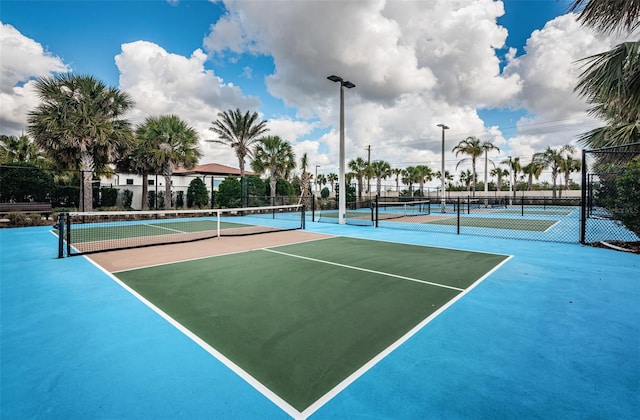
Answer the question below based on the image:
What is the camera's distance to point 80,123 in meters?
16.6

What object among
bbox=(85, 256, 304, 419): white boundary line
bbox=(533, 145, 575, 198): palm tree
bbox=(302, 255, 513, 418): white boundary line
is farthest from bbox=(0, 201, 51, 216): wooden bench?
bbox=(533, 145, 575, 198): palm tree

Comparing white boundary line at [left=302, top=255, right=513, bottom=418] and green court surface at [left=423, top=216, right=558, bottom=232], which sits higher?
green court surface at [left=423, top=216, right=558, bottom=232]

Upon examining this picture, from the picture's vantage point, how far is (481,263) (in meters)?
6.79

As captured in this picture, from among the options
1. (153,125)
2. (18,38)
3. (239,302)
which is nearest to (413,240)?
(239,302)

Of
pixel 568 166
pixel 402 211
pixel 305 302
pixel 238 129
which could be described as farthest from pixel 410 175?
pixel 305 302

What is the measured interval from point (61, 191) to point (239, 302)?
23753mm

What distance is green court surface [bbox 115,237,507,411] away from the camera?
2.70 m

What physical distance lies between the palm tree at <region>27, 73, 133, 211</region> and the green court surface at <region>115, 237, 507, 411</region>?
1504 centimetres

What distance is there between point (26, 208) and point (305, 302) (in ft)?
63.2

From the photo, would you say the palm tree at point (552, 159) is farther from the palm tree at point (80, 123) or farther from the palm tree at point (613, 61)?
the palm tree at point (80, 123)

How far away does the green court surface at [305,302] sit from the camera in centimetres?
270

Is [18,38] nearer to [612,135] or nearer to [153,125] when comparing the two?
[153,125]

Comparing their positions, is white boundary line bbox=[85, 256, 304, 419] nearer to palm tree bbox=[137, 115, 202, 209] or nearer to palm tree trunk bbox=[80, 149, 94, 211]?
palm tree trunk bbox=[80, 149, 94, 211]

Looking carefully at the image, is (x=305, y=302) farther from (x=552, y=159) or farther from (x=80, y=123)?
(x=552, y=159)
